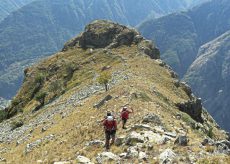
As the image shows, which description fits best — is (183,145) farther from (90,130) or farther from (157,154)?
(90,130)

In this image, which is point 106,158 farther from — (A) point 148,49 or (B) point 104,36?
(B) point 104,36

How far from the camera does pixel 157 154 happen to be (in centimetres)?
3247

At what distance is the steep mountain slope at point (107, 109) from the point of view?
113 feet

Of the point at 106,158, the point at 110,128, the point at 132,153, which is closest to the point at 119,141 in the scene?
the point at 110,128

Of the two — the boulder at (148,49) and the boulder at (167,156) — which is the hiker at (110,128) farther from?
the boulder at (148,49)

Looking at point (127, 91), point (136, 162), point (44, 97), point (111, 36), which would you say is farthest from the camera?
point (111, 36)

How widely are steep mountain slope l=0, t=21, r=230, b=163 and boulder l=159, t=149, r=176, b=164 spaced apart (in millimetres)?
70

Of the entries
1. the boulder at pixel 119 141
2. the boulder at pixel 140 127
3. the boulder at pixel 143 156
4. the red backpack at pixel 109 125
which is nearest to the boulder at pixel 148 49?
the boulder at pixel 140 127

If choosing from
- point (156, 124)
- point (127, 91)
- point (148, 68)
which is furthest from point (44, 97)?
point (156, 124)

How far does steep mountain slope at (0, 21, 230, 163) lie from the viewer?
34469 millimetres

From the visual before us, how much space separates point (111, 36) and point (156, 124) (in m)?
123

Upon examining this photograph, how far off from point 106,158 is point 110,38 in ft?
436

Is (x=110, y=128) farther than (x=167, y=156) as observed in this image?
Yes

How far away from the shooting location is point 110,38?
165 m
